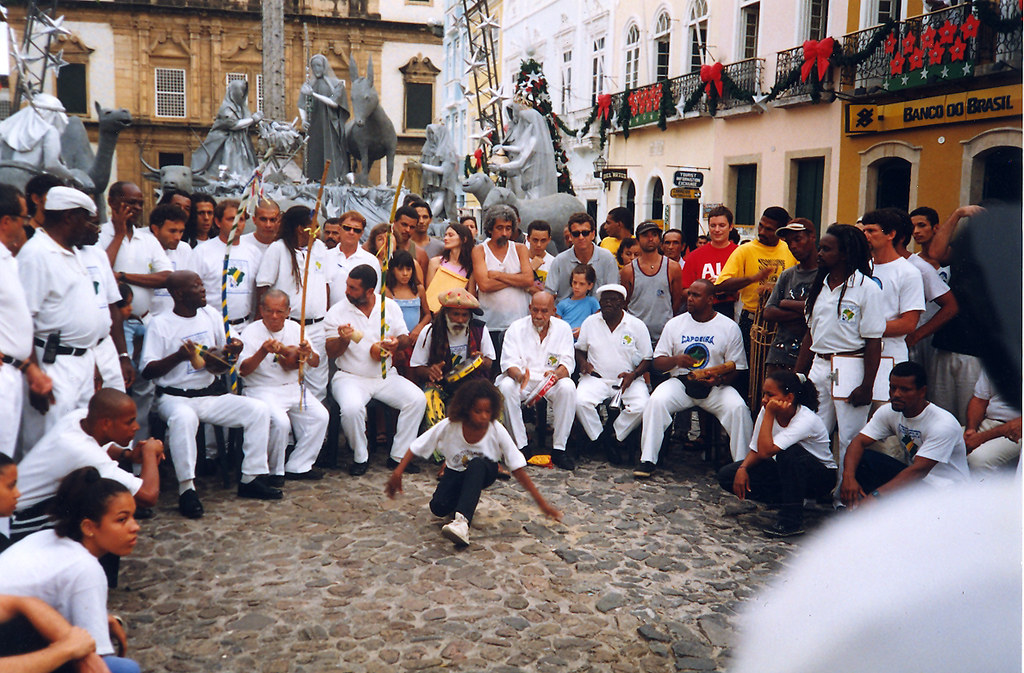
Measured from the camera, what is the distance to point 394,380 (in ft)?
21.4

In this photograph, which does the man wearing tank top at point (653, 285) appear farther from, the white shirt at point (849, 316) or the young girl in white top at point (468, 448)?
the young girl in white top at point (468, 448)

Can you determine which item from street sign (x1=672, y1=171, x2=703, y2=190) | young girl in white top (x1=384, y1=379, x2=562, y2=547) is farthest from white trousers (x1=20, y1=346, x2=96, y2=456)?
street sign (x1=672, y1=171, x2=703, y2=190)

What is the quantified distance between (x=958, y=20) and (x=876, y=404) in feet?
23.4

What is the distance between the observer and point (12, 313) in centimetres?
406

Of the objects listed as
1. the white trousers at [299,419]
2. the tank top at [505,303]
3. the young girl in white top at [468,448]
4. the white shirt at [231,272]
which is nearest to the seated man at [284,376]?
the white trousers at [299,419]

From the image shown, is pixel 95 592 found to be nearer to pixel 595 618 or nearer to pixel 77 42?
pixel 595 618

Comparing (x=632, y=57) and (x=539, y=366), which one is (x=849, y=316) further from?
(x=632, y=57)

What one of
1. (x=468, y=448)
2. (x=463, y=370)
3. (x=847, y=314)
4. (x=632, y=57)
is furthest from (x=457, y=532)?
(x=632, y=57)

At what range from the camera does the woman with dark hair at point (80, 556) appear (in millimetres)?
2777

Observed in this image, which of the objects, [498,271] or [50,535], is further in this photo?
[498,271]

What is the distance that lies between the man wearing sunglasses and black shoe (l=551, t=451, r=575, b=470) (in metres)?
1.40

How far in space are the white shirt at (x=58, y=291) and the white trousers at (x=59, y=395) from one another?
0.31 ft

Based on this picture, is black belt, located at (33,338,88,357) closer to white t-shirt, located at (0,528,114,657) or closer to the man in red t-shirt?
white t-shirt, located at (0,528,114,657)

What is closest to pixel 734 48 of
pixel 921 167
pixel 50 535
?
pixel 921 167
